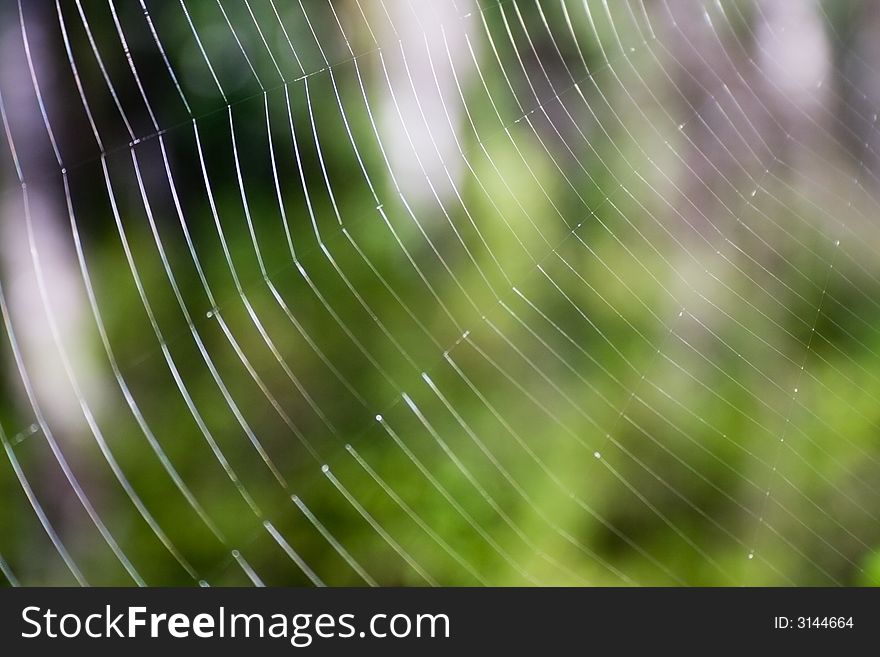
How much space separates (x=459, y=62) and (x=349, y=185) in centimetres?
30

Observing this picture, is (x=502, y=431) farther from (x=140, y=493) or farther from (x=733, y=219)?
(x=733, y=219)

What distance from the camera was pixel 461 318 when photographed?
4.84 feet

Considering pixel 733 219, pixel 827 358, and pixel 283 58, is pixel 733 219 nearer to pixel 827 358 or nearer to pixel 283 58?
pixel 827 358

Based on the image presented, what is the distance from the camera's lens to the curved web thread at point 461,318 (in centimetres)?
130

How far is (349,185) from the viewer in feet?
4.92

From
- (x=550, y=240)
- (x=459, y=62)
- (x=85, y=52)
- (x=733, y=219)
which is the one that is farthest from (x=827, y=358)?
(x=85, y=52)

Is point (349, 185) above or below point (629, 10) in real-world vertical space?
below

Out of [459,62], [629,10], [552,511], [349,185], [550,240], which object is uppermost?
[629,10]

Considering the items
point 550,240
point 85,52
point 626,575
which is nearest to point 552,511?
point 626,575

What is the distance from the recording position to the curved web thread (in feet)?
4.25

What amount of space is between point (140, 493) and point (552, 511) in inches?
25.8
